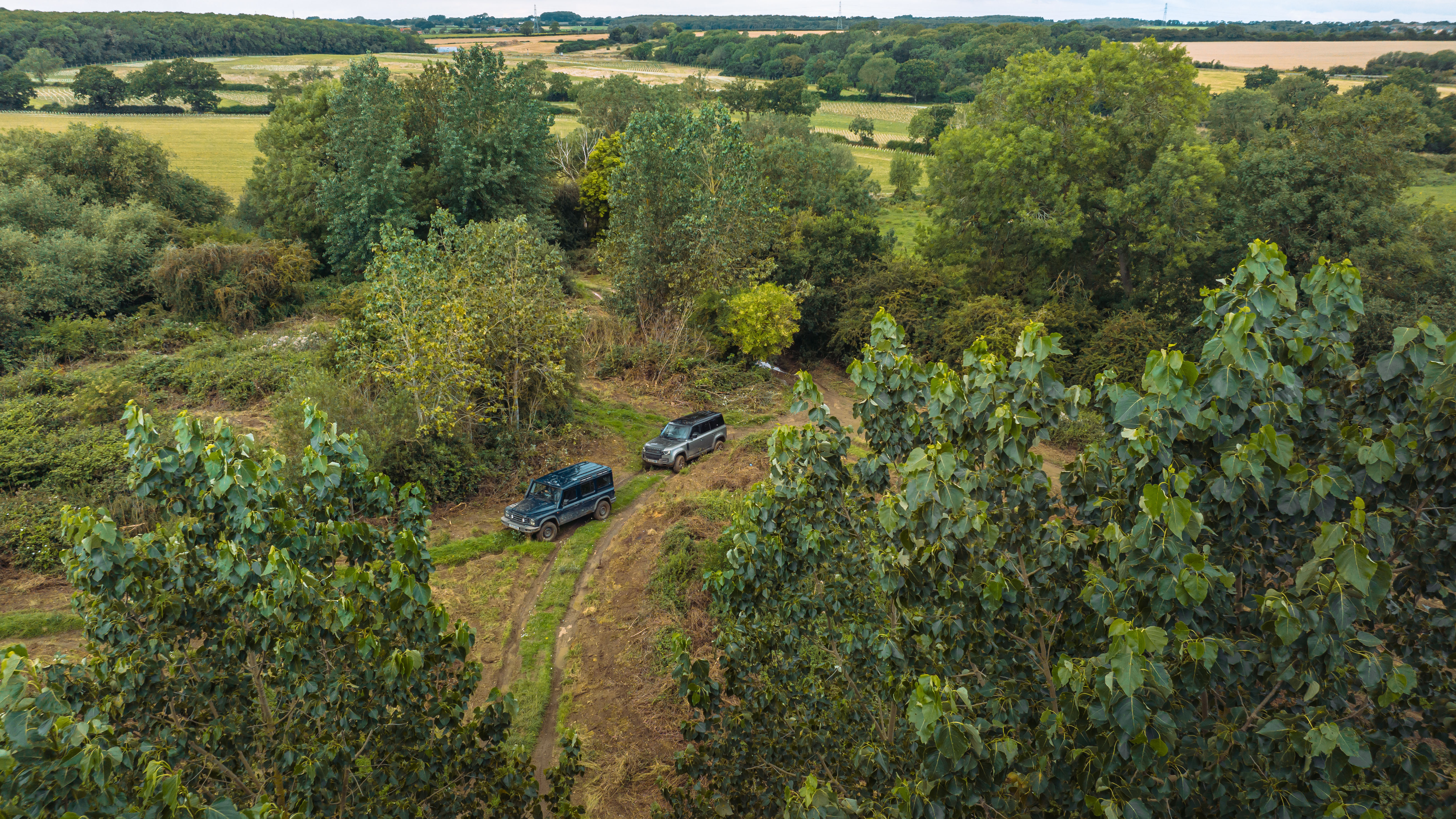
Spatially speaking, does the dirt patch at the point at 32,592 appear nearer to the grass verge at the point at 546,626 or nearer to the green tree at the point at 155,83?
the grass verge at the point at 546,626

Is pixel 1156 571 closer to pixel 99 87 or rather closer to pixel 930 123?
pixel 930 123

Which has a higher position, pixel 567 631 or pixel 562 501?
pixel 562 501

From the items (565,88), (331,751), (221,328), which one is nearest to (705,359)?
(221,328)

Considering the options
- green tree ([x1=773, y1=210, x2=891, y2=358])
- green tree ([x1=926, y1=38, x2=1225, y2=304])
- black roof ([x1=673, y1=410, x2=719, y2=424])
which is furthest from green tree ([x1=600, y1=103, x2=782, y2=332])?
green tree ([x1=926, y1=38, x2=1225, y2=304])

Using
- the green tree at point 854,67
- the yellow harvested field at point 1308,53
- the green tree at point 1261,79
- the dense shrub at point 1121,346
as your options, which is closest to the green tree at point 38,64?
the dense shrub at point 1121,346

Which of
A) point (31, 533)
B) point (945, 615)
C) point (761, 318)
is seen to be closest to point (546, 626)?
point (31, 533)

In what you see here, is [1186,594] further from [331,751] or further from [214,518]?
[214,518]
